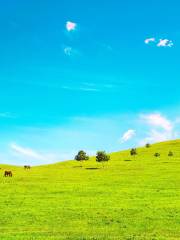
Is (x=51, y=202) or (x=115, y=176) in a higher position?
(x=115, y=176)

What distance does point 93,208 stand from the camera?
160 feet

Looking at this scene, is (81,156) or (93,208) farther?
(81,156)

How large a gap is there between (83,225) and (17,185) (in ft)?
102

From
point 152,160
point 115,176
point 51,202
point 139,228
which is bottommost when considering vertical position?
point 139,228

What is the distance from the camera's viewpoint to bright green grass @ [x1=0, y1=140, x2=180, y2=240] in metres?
38.0

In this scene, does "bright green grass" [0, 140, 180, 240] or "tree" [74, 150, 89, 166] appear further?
"tree" [74, 150, 89, 166]

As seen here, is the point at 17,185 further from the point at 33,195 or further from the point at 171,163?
the point at 171,163

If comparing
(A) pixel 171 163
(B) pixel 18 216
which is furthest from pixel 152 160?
(B) pixel 18 216

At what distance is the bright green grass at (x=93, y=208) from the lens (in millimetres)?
37969

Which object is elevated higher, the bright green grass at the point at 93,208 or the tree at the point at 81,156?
the tree at the point at 81,156

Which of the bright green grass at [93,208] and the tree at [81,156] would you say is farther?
the tree at [81,156]

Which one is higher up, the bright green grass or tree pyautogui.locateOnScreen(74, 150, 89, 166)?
tree pyautogui.locateOnScreen(74, 150, 89, 166)

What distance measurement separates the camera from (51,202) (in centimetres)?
5338

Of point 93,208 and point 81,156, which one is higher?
point 81,156
